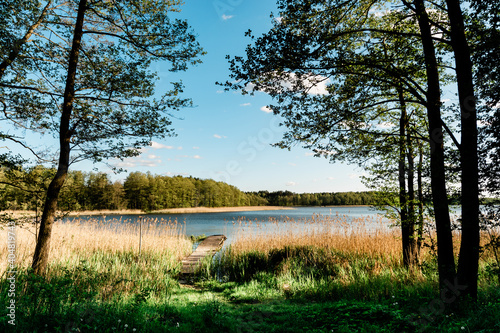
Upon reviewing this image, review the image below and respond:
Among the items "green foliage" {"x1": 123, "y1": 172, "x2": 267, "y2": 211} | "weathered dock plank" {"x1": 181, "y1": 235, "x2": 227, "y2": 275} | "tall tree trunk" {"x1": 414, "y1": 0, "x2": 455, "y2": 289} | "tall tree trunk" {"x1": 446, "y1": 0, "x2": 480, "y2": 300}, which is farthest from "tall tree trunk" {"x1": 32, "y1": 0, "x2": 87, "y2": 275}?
"green foliage" {"x1": 123, "y1": 172, "x2": 267, "y2": 211}

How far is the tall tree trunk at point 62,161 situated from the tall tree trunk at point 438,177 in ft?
23.2

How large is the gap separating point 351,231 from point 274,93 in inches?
276

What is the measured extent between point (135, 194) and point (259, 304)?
5822cm

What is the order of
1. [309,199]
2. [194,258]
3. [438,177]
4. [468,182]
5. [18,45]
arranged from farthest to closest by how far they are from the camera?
[309,199], [194,258], [18,45], [438,177], [468,182]

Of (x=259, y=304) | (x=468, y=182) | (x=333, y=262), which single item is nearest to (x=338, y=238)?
(x=333, y=262)

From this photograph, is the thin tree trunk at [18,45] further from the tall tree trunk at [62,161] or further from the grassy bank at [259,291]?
the grassy bank at [259,291]

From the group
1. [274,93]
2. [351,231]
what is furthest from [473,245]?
[351,231]

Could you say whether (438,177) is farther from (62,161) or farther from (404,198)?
(62,161)

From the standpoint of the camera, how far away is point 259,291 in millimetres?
6441

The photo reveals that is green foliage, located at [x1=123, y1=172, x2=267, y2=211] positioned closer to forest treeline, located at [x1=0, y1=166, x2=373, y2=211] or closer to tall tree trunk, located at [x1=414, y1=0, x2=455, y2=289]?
forest treeline, located at [x1=0, y1=166, x2=373, y2=211]

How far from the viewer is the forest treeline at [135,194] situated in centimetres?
575

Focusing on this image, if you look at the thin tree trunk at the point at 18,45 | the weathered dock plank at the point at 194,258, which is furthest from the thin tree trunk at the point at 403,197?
the thin tree trunk at the point at 18,45

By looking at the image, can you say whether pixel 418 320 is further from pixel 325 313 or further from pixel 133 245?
pixel 133 245

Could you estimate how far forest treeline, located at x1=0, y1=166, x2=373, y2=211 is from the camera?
227 inches
